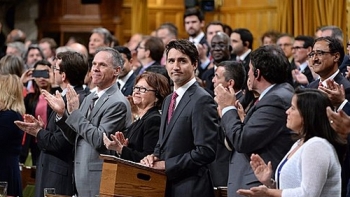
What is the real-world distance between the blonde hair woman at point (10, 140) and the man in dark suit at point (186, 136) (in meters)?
1.48

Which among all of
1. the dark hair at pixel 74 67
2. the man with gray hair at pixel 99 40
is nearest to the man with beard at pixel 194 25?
the man with gray hair at pixel 99 40

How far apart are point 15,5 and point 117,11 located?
5.22 feet

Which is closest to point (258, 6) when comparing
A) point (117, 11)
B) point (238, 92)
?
point (117, 11)

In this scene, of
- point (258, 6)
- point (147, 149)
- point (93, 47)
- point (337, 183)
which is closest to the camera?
point (337, 183)

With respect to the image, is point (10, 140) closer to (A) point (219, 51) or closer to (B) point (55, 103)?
(B) point (55, 103)

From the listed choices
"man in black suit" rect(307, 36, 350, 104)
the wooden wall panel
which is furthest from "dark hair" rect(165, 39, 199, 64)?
the wooden wall panel

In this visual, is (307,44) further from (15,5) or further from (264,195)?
(15,5)

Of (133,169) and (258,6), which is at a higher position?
(258,6)

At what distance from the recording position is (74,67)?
602cm

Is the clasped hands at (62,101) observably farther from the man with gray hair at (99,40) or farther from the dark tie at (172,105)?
the man with gray hair at (99,40)

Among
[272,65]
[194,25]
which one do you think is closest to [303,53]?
[194,25]

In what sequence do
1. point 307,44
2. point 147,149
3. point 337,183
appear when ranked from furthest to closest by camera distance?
point 307,44, point 147,149, point 337,183

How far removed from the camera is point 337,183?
12.6 ft

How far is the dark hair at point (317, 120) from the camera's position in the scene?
3879 millimetres
